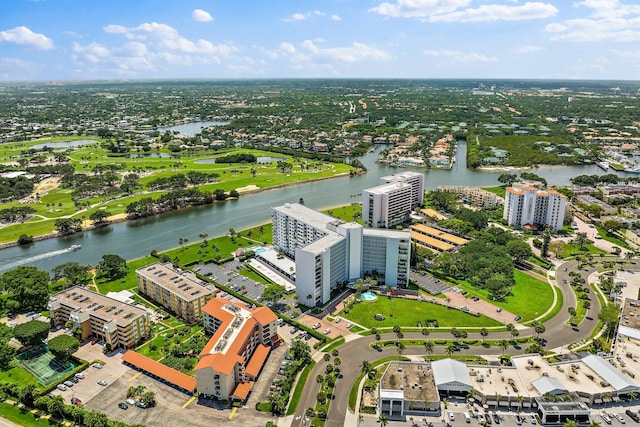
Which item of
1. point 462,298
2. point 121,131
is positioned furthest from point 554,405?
point 121,131

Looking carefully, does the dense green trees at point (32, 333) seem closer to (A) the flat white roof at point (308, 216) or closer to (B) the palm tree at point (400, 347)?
(A) the flat white roof at point (308, 216)

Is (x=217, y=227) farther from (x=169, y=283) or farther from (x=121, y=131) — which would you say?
(x=121, y=131)

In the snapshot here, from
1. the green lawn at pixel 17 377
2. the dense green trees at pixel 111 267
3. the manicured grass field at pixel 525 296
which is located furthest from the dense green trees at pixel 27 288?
the manicured grass field at pixel 525 296

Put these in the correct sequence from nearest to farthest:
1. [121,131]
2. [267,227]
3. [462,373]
Result: [462,373], [267,227], [121,131]

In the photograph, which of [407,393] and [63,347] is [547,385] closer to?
[407,393]

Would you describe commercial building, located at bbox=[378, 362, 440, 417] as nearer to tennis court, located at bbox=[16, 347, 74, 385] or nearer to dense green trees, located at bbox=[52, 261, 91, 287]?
tennis court, located at bbox=[16, 347, 74, 385]

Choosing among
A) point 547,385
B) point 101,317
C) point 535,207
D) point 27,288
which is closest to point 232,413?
point 101,317

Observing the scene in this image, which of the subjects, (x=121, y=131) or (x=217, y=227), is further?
(x=121, y=131)
